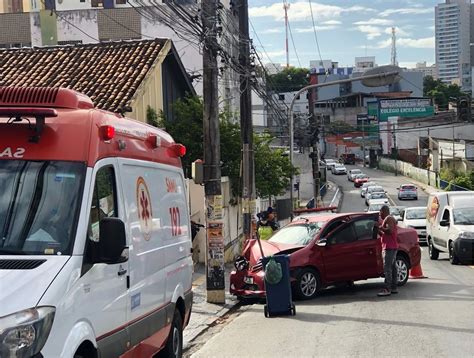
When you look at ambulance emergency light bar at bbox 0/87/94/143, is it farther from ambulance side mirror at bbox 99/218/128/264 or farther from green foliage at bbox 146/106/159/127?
green foliage at bbox 146/106/159/127

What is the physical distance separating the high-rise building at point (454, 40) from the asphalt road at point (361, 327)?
124 metres

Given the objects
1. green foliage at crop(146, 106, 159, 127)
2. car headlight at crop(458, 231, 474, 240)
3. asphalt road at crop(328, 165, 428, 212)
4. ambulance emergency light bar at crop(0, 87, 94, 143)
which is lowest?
asphalt road at crop(328, 165, 428, 212)

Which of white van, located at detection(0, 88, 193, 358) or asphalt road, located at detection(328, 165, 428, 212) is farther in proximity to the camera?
asphalt road, located at detection(328, 165, 428, 212)

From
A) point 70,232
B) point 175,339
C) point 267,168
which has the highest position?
point 70,232

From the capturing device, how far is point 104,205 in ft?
17.7

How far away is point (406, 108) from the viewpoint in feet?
253

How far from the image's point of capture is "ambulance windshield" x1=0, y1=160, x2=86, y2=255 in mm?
4629

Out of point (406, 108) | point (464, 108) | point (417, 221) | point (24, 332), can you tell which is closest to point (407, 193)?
point (406, 108)

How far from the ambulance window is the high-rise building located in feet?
432

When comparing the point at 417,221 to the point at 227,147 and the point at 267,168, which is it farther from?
the point at 227,147

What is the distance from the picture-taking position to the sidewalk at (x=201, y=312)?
10308mm

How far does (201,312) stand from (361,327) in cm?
356

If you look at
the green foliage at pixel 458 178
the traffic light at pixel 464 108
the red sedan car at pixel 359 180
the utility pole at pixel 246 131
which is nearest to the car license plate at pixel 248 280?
the utility pole at pixel 246 131

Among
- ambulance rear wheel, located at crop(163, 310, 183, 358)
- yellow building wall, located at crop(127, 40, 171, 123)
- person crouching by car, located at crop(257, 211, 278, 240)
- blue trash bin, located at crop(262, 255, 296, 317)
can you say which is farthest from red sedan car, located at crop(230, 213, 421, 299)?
person crouching by car, located at crop(257, 211, 278, 240)
